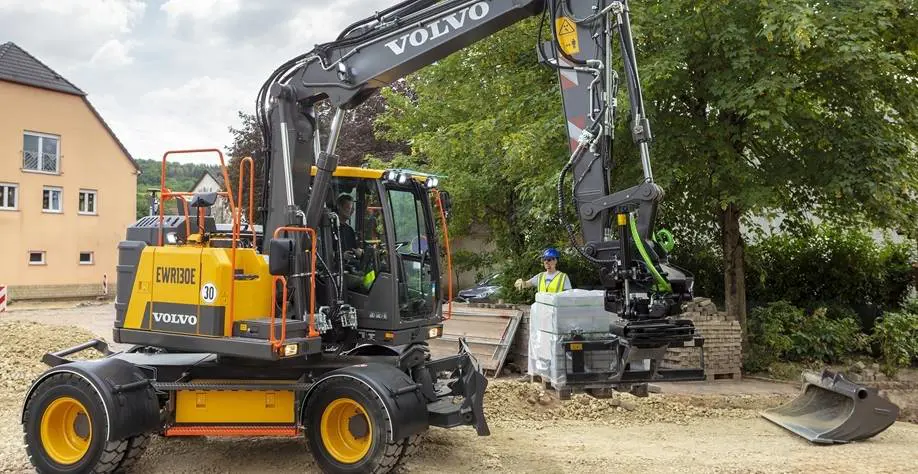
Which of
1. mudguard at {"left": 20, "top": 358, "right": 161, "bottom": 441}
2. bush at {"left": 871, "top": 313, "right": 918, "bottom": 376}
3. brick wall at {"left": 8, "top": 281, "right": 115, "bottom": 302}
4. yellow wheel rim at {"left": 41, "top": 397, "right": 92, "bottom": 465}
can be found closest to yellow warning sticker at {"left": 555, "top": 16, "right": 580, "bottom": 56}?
mudguard at {"left": 20, "top": 358, "right": 161, "bottom": 441}

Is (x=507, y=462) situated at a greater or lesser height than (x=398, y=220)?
lesser

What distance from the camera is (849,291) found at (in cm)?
1391

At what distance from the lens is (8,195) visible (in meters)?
25.3

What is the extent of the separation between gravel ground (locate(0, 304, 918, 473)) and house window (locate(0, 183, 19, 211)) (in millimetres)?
17685

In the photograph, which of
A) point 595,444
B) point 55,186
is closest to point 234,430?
point 595,444

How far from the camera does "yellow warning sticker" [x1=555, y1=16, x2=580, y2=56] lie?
6.14m

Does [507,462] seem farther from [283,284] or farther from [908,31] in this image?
[908,31]

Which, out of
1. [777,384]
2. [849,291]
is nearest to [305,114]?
[777,384]

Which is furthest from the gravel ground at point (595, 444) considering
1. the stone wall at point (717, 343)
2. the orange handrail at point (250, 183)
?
the orange handrail at point (250, 183)

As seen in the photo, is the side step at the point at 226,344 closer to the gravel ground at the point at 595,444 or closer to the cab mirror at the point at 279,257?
the cab mirror at the point at 279,257

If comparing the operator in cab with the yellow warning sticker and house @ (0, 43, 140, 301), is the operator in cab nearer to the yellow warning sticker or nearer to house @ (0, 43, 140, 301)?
the yellow warning sticker

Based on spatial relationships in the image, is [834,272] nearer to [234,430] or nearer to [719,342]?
[719,342]

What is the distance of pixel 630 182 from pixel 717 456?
4.50 m

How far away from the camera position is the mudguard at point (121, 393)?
6043 millimetres
